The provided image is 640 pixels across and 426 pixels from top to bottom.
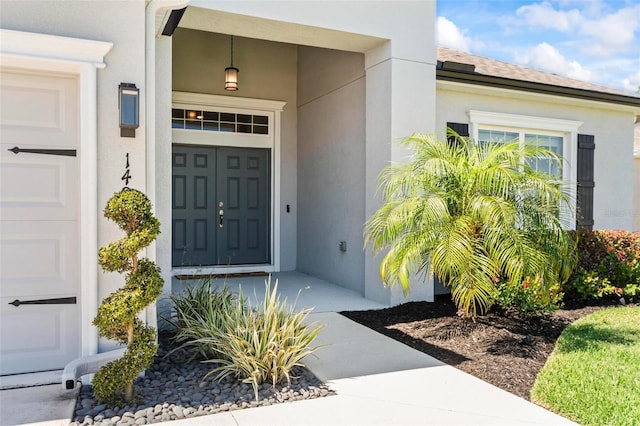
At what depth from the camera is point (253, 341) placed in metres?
3.88

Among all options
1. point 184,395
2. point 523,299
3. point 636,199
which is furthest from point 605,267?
point 184,395

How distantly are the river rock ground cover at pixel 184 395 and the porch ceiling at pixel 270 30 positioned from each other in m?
4.00

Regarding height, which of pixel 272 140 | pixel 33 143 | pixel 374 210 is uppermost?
pixel 272 140

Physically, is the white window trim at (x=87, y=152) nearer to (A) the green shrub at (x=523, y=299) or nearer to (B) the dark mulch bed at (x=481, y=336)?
(B) the dark mulch bed at (x=481, y=336)

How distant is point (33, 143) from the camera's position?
Result: 4004 mm

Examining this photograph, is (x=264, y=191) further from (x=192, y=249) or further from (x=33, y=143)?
(x=33, y=143)

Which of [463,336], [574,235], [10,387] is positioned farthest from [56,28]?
[574,235]

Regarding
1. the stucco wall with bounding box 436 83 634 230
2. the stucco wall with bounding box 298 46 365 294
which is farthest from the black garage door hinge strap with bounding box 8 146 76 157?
the stucco wall with bounding box 436 83 634 230

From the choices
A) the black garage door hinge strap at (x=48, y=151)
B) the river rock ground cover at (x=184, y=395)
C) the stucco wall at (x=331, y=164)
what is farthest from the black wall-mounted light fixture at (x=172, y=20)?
the river rock ground cover at (x=184, y=395)

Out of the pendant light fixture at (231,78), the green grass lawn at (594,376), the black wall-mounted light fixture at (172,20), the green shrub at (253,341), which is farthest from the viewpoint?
the pendant light fixture at (231,78)

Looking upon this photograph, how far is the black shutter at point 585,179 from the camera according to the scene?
8.62m

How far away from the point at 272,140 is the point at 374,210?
3.40 m

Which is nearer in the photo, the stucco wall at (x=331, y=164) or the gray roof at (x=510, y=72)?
the stucco wall at (x=331, y=164)

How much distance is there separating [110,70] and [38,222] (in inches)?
55.1
